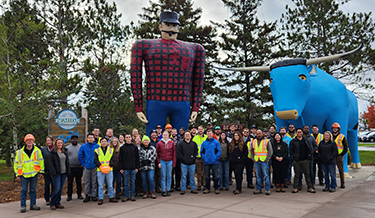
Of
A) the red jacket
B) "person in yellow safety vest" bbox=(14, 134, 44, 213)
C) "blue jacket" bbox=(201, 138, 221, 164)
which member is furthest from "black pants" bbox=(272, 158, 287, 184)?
"person in yellow safety vest" bbox=(14, 134, 44, 213)

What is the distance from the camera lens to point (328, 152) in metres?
8.00

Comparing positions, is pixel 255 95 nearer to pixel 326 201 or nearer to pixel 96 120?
pixel 96 120

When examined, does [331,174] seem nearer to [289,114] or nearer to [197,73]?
[289,114]

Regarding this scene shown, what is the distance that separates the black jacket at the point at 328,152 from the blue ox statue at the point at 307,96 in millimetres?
1010

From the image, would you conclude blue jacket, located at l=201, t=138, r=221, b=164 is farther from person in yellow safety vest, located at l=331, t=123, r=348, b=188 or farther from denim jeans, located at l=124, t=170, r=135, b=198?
person in yellow safety vest, located at l=331, t=123, r=348, b=188

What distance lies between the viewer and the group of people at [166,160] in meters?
7.00

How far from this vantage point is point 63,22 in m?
15.0

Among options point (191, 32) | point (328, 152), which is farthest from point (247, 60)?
point (328, 152)

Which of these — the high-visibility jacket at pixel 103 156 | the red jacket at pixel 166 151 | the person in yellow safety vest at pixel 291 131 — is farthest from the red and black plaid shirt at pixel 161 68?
the person in yellow safety vest at pixel 291 131

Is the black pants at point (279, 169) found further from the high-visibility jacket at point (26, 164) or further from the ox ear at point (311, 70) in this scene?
the high-visibility jacket at point (26, 164)

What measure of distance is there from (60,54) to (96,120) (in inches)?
138

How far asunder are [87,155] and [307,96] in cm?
577

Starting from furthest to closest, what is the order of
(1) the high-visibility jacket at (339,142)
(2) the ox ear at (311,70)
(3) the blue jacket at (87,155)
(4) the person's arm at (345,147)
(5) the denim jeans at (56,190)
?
(2) the ox ear at (311,70) < (1) the high-visibility jacket at (339,142) < (4) the person's arm at (345,147) < (3) the blue jacket at (87,155) < (5) the denim jeans at (56,190)

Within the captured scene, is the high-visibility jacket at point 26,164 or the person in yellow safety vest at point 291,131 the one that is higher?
the person in yellow safety vest at point 291,131
